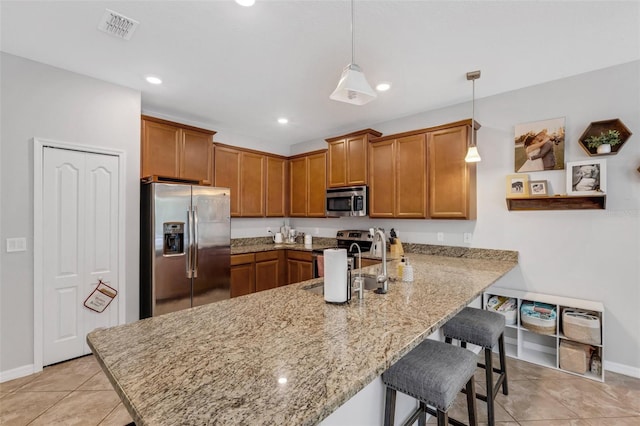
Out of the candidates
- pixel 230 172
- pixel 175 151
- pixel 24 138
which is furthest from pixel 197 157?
pixel 24 138

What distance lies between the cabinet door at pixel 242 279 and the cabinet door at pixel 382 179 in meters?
1.83

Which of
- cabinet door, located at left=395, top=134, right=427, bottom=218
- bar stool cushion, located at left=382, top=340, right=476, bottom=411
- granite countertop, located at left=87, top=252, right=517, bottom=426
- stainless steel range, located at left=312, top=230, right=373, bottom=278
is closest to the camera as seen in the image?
granite countertop, located at left=87, top=252, right=517, bottom=426

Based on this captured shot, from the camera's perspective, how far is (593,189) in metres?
2.54

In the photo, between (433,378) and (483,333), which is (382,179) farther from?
(433,378)

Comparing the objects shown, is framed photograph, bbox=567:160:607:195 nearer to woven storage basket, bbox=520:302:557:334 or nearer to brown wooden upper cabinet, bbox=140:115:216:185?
woven storage basket, bbox=520:302:557:334

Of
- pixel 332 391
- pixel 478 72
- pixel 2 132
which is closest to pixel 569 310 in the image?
pixel 478 72

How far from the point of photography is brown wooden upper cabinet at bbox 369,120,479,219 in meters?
3.12

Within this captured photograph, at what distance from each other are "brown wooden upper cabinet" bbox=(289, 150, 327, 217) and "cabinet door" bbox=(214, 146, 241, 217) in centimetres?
98

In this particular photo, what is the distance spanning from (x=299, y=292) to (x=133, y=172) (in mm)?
2430

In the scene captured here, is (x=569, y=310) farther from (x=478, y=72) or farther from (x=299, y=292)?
(x=299, y=292)

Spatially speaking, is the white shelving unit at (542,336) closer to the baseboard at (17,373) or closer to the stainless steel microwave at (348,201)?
the stainless steel microwave at (348,201)

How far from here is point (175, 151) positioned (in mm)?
3541

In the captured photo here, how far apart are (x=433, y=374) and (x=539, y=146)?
264cm

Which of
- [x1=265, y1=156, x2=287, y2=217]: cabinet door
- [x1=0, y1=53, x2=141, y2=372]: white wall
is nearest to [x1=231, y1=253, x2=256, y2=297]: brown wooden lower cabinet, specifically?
[x1=265, y1=156, x2=287, y2=217]: cabinet door
